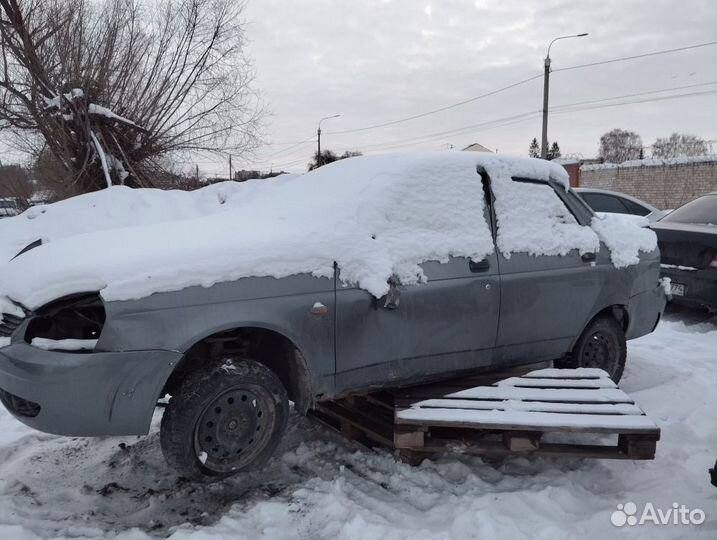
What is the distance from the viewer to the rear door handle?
10.7 feet

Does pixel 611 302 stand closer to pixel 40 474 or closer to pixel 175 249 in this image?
pixel 175 249

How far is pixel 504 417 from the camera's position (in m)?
2.88

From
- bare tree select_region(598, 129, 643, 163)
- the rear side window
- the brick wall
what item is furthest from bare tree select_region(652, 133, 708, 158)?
the rear side window

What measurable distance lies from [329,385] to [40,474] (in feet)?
5.72

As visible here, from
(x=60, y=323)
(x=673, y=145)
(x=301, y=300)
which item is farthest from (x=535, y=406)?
(x=673, y=145)

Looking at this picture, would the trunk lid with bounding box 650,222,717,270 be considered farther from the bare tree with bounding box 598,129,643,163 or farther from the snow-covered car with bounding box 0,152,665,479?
the bare tree with bounding box 598,129,643,163

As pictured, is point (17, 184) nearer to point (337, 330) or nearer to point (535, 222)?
point (337, 330)

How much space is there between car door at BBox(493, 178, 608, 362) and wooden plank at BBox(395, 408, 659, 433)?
0.63 meters

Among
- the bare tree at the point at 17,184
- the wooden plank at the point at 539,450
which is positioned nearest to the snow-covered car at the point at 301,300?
the wooden plank at the point at 539,450

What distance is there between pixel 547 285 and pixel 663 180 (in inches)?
900

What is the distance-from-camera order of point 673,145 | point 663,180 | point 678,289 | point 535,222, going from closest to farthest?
1. point 535,222
2. point 678,289
3. point 663,180
4. point 673,145

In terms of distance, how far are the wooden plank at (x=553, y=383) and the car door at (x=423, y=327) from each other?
7.9 inches

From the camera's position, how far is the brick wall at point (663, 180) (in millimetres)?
21000

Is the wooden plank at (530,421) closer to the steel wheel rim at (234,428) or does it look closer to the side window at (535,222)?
the steel wheel rim at (234,428)
